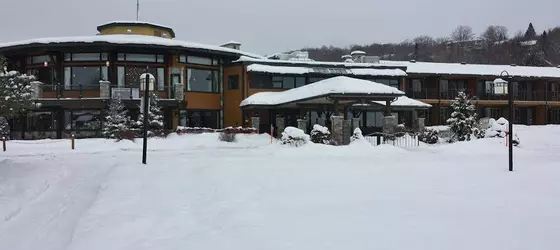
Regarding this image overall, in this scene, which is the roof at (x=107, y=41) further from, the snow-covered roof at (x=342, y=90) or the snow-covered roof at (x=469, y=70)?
the snow-covered roof at (x=469, y=70)

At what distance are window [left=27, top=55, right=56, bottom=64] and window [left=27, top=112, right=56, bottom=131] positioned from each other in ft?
11.0

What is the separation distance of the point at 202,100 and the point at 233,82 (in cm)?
253

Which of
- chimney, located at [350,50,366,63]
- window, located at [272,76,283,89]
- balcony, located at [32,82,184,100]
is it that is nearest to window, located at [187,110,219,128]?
balcony, located at [32,82,184,100]

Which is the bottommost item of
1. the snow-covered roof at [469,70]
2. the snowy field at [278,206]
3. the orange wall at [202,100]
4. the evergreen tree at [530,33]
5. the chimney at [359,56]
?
the snowy field at [278,206]

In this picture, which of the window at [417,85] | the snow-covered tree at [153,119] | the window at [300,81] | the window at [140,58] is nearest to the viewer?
the snow-covered tree at [153,119]

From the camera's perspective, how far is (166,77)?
33.2 meters

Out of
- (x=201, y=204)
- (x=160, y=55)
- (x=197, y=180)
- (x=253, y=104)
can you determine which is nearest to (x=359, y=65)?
(x=253, y=104)

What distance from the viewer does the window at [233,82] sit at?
3509 centimetres

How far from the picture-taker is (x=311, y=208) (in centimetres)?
841

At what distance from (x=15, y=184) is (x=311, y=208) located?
7.26 meters

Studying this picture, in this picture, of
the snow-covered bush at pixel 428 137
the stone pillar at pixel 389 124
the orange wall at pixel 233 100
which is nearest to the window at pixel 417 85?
the snow-covered bush at pixel 428 137

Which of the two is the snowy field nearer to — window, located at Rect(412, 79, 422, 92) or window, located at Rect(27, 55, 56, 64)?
window, located at Rect(27, 55, 56, 64)

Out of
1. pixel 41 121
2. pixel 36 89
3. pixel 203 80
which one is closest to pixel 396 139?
pixel 203 80

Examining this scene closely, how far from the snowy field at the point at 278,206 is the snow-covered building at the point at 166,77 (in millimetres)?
17089
